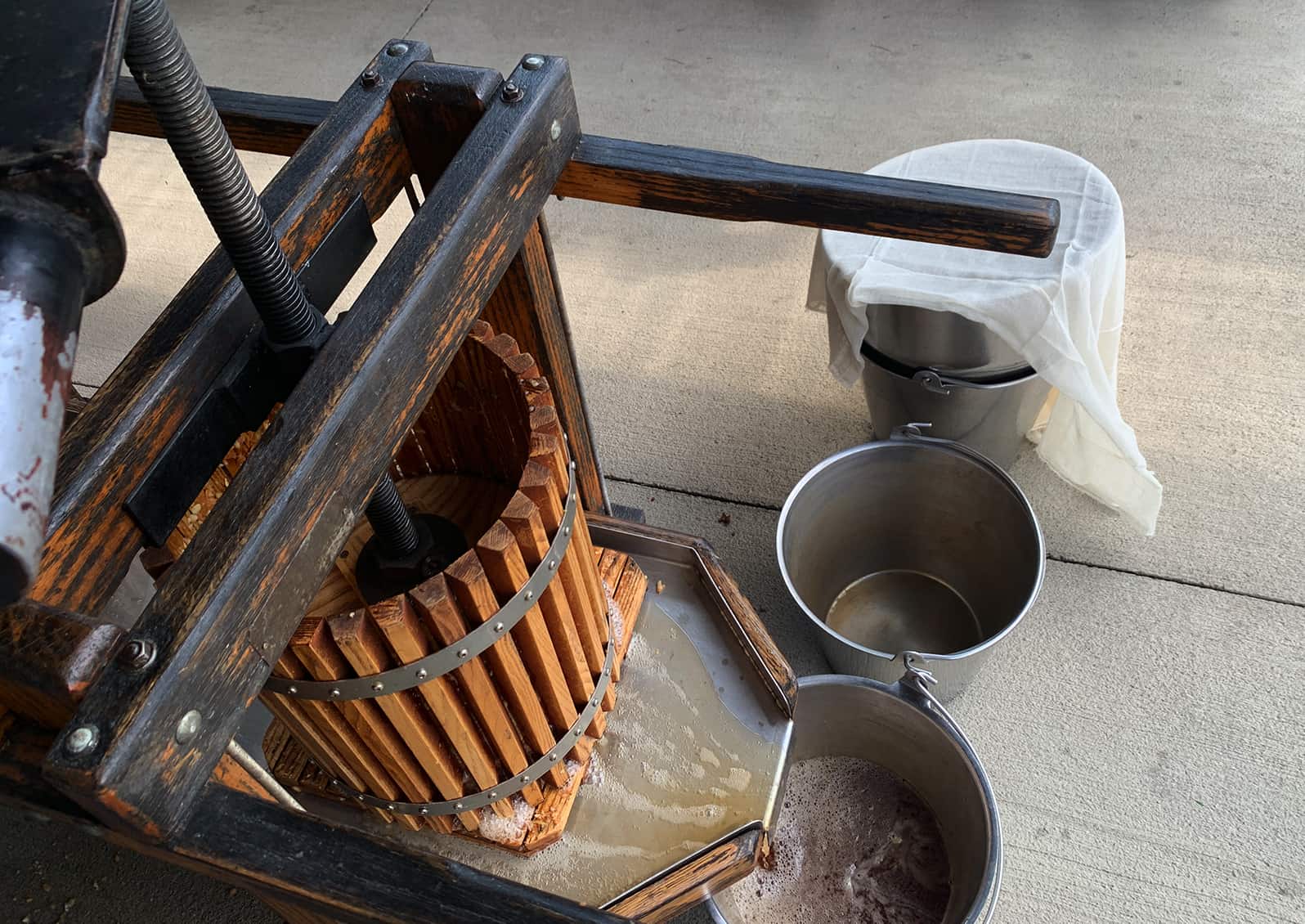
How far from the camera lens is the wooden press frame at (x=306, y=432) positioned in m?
0.76

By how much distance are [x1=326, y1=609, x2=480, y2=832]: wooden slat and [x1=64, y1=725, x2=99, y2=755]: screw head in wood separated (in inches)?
12.2

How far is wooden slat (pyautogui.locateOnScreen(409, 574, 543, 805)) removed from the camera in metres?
1.01

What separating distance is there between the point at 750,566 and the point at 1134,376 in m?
1.03

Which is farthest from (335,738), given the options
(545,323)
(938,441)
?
(938,441)

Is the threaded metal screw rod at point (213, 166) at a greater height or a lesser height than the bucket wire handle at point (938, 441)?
greater

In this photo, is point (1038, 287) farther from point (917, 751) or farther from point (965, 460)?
point (917, 751)

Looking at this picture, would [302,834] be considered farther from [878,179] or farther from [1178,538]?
[1178,538]

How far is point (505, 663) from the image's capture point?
1.16 meters

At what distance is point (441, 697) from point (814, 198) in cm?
74

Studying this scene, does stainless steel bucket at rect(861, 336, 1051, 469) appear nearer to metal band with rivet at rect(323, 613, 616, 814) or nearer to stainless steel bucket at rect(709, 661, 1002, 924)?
stainless steel bucket at rect(709, 661, 1002, 924)

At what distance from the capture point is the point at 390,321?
3.08 ft

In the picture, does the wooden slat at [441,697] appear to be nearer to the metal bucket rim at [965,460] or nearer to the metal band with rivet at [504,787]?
the metal band with rivet at [504,787]

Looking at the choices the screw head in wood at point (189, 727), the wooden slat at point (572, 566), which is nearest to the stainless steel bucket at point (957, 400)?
the wooden slat at point (572, 566)

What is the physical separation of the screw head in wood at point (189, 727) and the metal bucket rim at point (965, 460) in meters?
1.03
